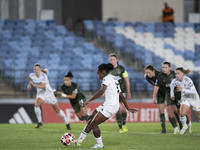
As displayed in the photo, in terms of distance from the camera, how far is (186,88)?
10.2m

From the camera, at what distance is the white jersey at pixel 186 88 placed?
10125 mm

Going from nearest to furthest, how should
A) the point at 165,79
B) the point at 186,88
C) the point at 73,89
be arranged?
the point at 186,88 → the point at 165,79 → the point at 73,89

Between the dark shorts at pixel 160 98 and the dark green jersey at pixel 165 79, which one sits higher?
the dark green jersey at pixel 165 79

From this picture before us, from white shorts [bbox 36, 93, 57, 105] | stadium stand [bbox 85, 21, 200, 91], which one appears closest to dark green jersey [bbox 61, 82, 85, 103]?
white shorts [bbox 36, 93, 57, 105]

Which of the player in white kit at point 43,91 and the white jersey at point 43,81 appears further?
the white jersey at point 43,81

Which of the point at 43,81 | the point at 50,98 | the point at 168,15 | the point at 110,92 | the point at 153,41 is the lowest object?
the point at 50,98

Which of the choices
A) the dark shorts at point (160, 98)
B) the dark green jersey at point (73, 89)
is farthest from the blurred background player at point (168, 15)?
the dark shorts at point (160, 98)

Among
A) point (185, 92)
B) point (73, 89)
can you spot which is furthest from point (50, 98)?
point (185, 92)

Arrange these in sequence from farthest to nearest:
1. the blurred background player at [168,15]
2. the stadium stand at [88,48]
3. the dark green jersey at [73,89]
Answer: the blurred background player at [168,15], the stadium stand at [88,48], the dark green jersey at [73,89]

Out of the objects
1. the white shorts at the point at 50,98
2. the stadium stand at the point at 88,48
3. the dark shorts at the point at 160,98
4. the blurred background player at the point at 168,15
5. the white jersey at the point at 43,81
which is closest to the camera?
the dark shorts at the point at 160,98

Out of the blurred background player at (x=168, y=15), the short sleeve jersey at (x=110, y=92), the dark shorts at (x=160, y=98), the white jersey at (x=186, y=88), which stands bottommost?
the dark shorts at (x=160, y=98)

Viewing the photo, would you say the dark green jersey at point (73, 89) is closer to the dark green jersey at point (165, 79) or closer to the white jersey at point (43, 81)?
the white jersey at point (43, 81)

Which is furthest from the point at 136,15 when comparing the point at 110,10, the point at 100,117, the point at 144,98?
the point at 100,117

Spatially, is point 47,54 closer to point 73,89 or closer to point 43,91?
point 43,91
